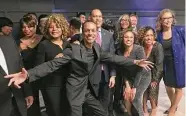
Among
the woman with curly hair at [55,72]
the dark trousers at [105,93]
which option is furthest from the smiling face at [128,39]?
the woman with curly hair at [55,72]

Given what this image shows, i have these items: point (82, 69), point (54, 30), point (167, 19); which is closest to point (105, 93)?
point (82, 69)

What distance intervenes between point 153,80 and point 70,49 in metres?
1.30

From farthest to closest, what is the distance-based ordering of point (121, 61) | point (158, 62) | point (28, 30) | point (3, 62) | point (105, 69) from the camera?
1. point (158, 62)
2. point (105, 69)
3. point (28, 30)
4. point (121, 61)
5. point (3, 62)

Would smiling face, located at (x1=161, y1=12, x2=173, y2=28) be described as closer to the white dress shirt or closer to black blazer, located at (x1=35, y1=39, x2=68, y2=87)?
black blazer, located at (x1=35, y1=39, x2=68, y2=87)

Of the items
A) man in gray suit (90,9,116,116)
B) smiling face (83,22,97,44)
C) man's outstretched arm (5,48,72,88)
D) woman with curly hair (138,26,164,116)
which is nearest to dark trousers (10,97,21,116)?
man's outstretched arm (5,48,72,88)

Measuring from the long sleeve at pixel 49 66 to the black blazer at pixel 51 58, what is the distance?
0.42ft

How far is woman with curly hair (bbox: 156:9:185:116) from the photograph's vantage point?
10.7 feet

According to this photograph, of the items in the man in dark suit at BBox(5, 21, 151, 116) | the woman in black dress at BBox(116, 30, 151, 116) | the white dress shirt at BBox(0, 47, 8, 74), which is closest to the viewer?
the white dress shirt at BBox(0, 47, 8, 74)

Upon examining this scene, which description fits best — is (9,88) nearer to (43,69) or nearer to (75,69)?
(43,69)

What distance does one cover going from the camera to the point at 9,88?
2.06m

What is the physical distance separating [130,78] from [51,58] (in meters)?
0.89

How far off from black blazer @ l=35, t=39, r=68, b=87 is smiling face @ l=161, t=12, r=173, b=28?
4.54 feet

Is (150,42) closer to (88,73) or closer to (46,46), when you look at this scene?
(88,73)

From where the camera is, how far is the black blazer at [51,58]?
2406 millimetres
